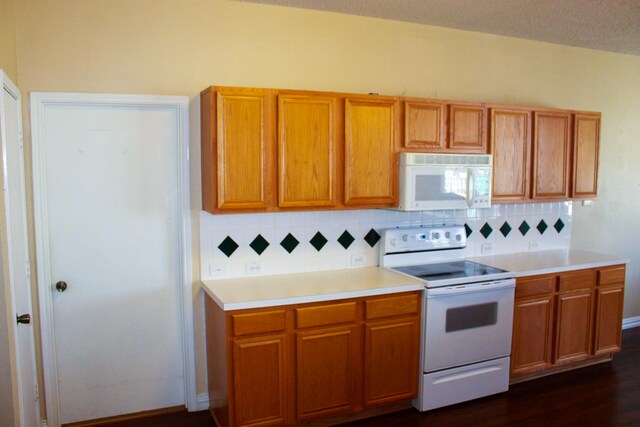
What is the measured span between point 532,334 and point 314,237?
5.83ft

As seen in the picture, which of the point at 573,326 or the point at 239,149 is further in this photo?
the point at 573,326

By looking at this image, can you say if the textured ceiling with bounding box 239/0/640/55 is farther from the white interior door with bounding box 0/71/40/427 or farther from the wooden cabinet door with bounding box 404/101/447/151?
the white interior door with bounding box 0/71/40/427

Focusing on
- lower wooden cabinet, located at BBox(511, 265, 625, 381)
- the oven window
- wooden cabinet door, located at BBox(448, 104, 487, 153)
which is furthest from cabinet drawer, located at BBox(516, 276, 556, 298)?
wooden cabinet door, located at BBox(448, 104, 487, 153)

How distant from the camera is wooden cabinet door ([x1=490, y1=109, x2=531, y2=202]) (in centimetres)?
365

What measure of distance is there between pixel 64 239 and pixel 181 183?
772 mm

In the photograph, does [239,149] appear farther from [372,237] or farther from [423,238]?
[423,238]

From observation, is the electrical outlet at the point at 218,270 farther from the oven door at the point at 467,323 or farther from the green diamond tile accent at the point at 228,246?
the oven door at the point at 467,323

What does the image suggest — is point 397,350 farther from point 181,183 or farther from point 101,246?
point 101,246

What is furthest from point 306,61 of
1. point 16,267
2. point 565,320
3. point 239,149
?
point 565,320

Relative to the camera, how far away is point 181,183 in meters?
3.10

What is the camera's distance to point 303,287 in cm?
300

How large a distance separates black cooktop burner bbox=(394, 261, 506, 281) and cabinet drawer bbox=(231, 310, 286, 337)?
1.04 m

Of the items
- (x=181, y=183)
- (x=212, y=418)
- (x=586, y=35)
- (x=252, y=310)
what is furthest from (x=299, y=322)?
(x=586, y=35)

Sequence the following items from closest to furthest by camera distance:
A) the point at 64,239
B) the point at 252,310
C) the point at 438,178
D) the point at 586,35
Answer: the point at 252,310, the point at 64,239, the point at 438,178, the point at 586,35
